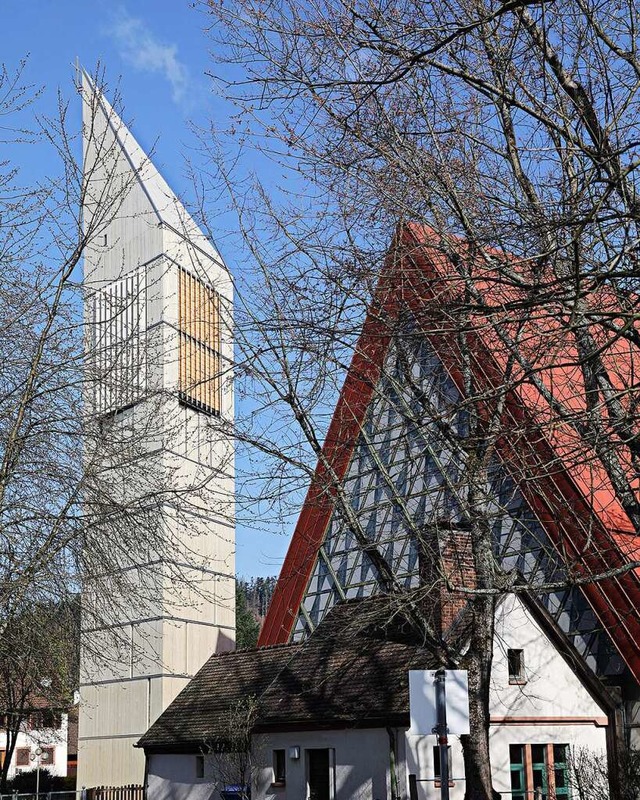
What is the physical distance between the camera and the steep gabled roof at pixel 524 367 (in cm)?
762

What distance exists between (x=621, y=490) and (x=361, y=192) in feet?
12.2

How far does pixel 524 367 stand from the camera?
805 centimetres

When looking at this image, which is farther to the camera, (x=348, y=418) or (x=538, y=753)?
(x=538, y=753)

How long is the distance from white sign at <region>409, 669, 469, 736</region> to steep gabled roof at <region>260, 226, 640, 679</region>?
164 cm

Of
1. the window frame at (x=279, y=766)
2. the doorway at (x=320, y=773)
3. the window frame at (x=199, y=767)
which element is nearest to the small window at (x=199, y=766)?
the window frame at (x=199, y=767)

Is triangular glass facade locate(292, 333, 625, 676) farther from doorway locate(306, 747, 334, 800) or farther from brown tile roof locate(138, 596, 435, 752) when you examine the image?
doorway locate(306, 747, 334, 800)

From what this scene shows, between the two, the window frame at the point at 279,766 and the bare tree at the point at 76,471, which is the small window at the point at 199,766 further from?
the bare tree at the point at 76,471

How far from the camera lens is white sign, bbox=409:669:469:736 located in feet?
31.9

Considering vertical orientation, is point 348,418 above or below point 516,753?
above

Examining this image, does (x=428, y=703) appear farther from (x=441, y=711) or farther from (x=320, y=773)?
(x=320, y=773)

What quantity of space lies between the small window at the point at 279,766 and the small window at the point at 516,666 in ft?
15.8

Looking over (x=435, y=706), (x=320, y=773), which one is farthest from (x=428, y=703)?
(x=320, y=773)

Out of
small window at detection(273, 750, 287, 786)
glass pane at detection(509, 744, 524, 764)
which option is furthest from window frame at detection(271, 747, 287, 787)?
glass pane at detection(509, 744, 524, 764)

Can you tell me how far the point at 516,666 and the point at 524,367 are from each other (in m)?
13.4
